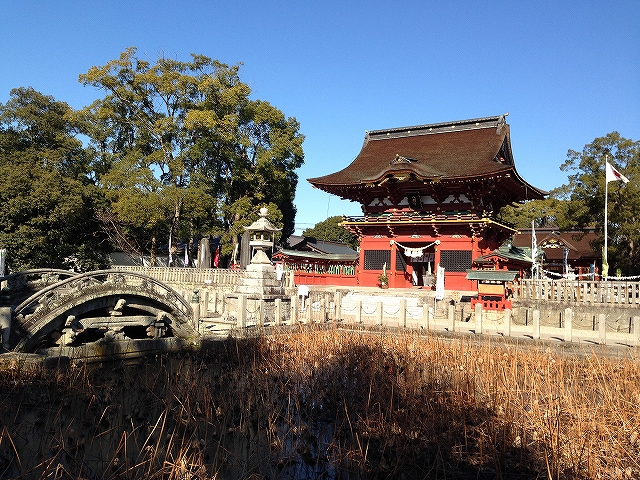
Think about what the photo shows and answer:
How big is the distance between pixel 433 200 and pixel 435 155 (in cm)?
287

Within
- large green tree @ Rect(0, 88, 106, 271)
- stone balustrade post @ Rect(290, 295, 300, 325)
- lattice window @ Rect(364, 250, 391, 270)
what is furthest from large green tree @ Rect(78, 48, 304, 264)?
stone balustrade post @ Rect(290, 295, 300, 325)

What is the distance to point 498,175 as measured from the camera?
21531mm

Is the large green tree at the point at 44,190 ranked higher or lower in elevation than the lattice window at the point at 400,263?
higher

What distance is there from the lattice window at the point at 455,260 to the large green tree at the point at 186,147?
1046 cm

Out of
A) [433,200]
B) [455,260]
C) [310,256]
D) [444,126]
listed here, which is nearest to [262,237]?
[310,256]

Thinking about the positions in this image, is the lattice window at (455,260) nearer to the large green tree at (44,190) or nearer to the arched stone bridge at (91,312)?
the arched stone bridge at (91,312)

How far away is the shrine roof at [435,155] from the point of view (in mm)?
22906

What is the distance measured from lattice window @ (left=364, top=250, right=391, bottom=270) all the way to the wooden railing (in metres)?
9.11

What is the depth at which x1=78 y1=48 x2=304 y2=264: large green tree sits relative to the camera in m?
25.9

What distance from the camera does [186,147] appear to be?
27812 mm

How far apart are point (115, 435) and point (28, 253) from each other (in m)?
18.2

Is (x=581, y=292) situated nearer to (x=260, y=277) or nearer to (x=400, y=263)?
(x=260, y=277)

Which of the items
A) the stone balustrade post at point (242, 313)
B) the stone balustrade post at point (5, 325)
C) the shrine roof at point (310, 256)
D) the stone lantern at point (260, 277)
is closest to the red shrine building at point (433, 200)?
the shrine roof at point (310, 256)

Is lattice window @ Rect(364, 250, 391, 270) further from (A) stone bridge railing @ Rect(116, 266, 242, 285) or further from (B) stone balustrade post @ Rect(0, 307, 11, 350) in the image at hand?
(B) stone balustrade post @ Rect(0, 307, 11, 350)
